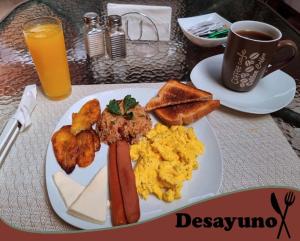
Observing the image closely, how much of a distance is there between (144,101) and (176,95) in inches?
4.5

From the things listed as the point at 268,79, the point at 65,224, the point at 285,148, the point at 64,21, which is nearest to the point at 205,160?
the point at 285,148

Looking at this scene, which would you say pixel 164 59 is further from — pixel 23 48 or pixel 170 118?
pixel 23 48

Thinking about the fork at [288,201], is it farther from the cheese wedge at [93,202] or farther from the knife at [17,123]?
the knife at [17,123]

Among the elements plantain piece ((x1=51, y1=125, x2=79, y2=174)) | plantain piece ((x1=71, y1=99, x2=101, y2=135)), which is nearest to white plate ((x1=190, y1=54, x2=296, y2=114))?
plantain piece ((x1=71, y1=99, x2=101, y2=135))

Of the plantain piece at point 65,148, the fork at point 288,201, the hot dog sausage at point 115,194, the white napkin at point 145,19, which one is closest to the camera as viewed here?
the fork at point 288,201

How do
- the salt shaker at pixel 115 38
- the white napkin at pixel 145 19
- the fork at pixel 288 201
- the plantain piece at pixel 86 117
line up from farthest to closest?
the white napkin at pixel 145 19, the salt shaker at pixel 115 38, the plantain piece at pixel 86 117, the fork at pixel 288 201

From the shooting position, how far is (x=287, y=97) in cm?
90

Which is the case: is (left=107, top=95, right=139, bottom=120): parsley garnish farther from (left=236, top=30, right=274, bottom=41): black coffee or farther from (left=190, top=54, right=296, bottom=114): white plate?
(left=236, top=30, right=274, bottom=41): black coffee

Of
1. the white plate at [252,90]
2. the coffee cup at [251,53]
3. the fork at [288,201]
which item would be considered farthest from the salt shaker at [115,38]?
the fork at [288,201]

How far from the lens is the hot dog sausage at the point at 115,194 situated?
1.82ft

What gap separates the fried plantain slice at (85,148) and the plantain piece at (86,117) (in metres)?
0.02

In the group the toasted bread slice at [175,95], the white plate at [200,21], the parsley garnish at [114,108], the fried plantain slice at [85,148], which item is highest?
the white plate at [200,21]

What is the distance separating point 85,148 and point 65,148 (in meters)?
0.05

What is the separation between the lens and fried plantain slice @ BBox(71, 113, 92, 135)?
2.57ft
